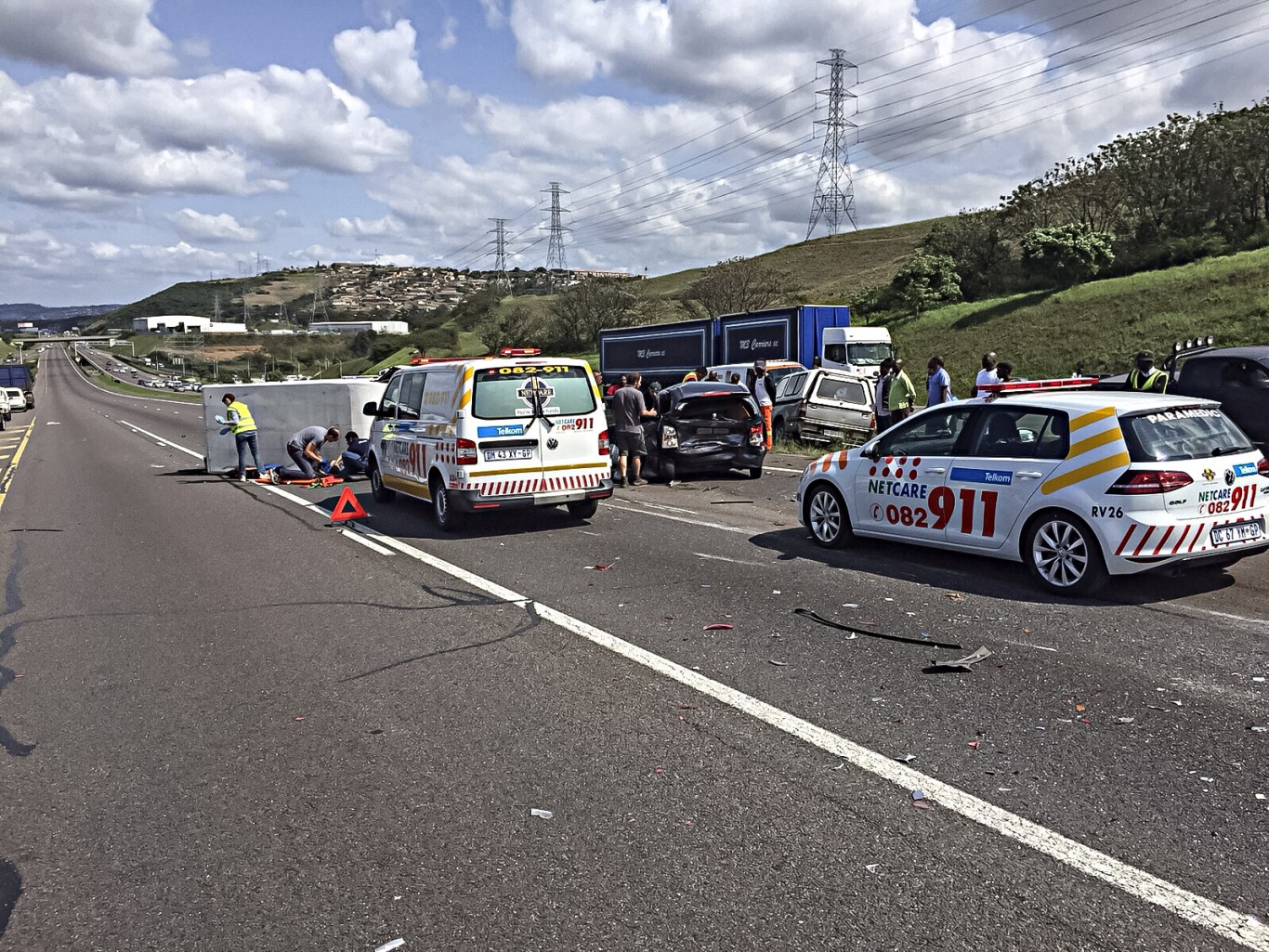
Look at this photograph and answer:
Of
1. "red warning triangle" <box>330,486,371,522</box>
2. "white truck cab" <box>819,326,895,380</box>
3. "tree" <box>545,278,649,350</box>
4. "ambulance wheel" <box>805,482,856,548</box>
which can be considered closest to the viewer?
"ambulance wheel" <box>805,482,856,548</box>

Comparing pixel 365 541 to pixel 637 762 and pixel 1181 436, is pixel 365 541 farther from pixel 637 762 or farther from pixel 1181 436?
pixel 1181 436

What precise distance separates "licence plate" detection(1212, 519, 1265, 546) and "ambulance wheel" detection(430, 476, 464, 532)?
7.42 m

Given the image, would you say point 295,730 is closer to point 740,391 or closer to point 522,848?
point 522,848

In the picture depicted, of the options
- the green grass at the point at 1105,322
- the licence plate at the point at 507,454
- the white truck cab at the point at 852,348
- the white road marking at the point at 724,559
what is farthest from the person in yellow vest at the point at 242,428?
the green grass at the point at 1105,322

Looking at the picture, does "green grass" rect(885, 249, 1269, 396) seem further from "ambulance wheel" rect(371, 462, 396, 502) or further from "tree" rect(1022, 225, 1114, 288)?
"ambulance wheel" rect(371, 462, 396, 502)

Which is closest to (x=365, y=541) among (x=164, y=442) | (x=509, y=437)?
(x=509, y=437)

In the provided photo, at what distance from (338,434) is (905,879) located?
17.8 metres

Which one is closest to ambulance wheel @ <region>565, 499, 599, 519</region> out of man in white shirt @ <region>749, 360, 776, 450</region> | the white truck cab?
man in white shirt @ <region>749, 360, 776, 450</region>

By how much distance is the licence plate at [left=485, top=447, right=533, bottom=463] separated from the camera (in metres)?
A: 11.3

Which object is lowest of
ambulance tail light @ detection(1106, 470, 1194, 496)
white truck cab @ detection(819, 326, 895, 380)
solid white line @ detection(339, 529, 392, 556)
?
solid white line @ detection(339, 529, 392, 556)

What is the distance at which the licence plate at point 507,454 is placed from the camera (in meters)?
11.3

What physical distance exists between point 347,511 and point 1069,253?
35.6m

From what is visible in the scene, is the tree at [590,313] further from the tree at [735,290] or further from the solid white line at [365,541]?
the solid white line at [365,541]

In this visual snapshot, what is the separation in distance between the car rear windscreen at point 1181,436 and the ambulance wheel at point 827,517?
9.47 ft
